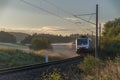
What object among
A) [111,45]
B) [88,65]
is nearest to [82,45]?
[111,45]

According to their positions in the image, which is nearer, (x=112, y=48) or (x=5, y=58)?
(x=5, y=58)

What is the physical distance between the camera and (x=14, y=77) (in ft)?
60.2

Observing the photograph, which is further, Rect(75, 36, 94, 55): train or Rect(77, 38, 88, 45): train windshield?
Rect(77, 38, 88, 45): train windshield

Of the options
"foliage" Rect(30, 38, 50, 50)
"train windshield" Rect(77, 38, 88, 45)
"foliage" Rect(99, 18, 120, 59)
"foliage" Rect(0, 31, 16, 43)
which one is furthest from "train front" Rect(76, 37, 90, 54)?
"foliage" Rect(0, 31, 16, 43)

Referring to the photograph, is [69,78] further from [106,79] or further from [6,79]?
[106,79]

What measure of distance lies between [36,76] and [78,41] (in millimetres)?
39232

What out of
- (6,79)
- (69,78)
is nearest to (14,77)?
(6,79)

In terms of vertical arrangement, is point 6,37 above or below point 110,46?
above

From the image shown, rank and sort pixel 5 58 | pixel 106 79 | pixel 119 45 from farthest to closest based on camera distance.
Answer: pixel 119 45
pixel 5 58
pixel 106 79

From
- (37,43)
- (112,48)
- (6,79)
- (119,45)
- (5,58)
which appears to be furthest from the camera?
(37,43)

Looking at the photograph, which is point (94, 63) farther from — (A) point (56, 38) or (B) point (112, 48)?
(A) point (56, 38)

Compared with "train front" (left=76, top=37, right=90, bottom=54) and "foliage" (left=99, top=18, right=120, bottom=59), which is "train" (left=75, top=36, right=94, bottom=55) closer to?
"train front" (left=76, top=37, right=90, bottom=54)

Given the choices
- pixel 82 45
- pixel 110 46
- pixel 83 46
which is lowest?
pixel 110 46

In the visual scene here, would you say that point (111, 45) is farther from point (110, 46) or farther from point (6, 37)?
point (6, 37)
